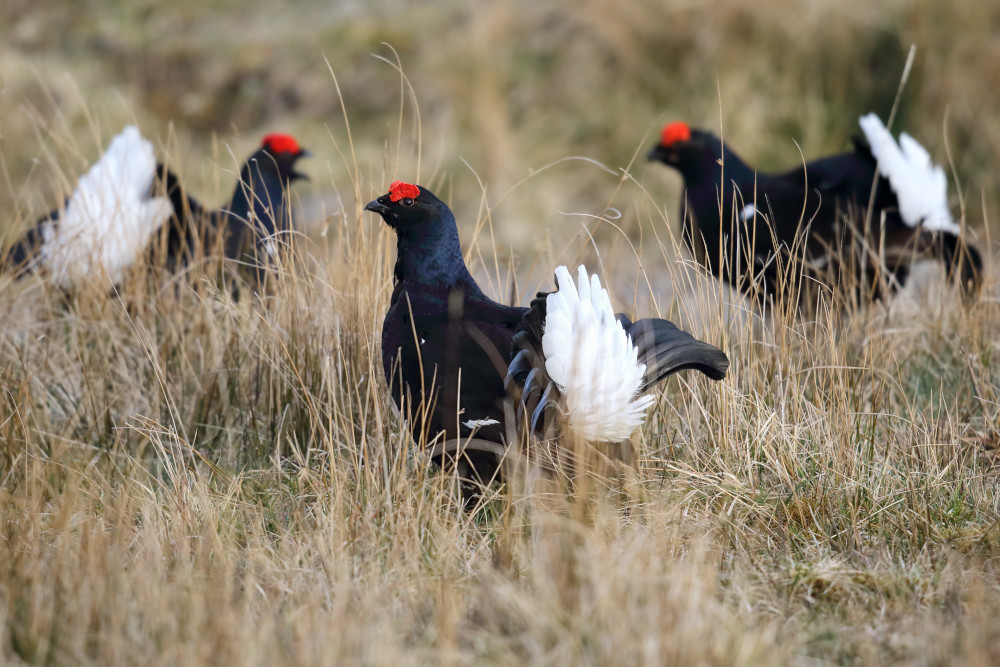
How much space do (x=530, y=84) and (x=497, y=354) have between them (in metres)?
6.16

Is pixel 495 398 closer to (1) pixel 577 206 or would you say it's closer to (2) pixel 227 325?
(2) pixel 227 325

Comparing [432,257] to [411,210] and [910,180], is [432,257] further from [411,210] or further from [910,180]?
[910,180]

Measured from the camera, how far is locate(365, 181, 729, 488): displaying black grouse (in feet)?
7.49

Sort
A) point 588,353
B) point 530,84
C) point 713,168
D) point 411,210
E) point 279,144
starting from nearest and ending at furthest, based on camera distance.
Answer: point 588,353, point 411,210, point 713,168, point 279,144, point 530,84

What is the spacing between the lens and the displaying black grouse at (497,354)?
2283 millimetres

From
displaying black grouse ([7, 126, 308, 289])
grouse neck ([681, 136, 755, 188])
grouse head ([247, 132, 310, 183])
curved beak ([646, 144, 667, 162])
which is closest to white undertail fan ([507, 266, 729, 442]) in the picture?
displaying black grouse ([7, 126, 308, 289])

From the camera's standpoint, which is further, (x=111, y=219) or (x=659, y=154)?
(x=659, y=154)

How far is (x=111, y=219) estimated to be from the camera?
3.61m

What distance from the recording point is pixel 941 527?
2291 mm

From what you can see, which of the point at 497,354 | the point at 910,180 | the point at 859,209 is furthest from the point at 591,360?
the point at 910,180

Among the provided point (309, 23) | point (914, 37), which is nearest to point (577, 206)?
point (914, 37)

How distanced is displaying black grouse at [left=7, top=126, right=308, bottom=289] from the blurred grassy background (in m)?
1.74

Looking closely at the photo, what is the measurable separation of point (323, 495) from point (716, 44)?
618 cm

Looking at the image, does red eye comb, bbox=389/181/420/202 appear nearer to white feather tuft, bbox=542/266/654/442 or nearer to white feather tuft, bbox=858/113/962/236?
white feather tuft, bbox=542/266/654/442
